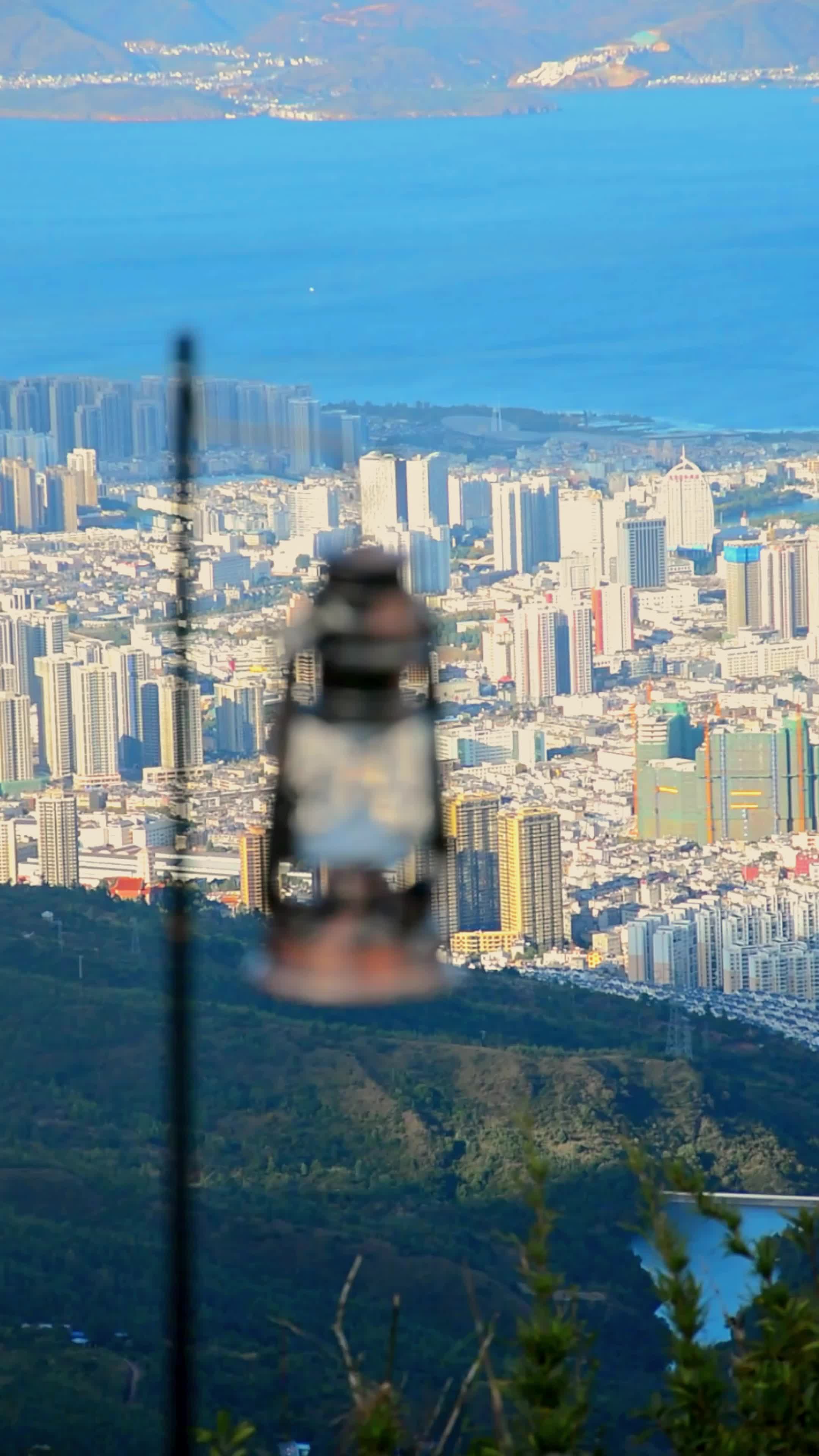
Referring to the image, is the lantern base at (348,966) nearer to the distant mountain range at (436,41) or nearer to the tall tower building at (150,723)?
the tall tower building at (150,723)

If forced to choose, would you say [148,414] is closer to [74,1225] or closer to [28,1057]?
[28,1057]

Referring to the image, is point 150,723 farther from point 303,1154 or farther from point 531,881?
point 303,1154

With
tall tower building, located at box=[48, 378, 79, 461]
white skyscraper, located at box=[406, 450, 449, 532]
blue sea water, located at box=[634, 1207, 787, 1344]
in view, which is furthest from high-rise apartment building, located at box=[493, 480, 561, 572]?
blue sea water, located at box=[634, 1207, 787, 1344]

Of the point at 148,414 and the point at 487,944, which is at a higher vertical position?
the point at 148,414

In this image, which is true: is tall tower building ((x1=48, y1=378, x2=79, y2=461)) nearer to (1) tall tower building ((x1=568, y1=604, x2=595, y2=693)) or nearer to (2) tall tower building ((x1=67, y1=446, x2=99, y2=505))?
(2) tall tower building ((x1=67, y1=446, x2=99, y2=505))

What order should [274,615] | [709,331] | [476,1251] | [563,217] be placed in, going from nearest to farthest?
1. [476,1251]
2. [274,615]
3. [709,331]
4. [563,217]

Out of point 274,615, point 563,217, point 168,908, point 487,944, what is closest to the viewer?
point 168,908

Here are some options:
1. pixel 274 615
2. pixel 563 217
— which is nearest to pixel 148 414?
pixel 274 615
